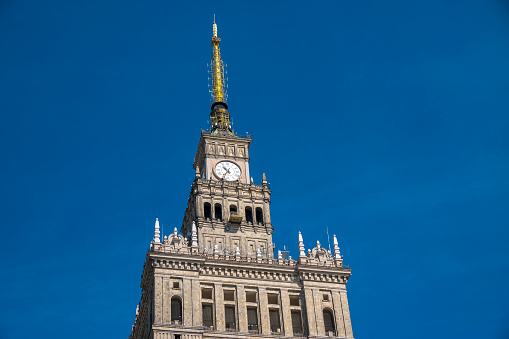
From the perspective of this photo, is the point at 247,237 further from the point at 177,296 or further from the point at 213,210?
the point at 177,296

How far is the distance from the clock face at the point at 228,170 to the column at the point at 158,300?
84.7 ft

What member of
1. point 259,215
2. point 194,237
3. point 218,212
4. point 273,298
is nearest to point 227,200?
point 218,212

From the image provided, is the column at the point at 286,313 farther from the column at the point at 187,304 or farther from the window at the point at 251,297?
the column at the point at 187,304

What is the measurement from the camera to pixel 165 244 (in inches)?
4139

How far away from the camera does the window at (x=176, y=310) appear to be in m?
99.7

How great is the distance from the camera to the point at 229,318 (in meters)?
103

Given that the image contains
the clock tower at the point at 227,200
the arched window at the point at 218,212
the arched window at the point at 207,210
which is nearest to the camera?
the clock tower at the point at 227,200

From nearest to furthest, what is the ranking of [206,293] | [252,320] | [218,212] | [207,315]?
[207,315], [252,320], [206,293], [218,212]

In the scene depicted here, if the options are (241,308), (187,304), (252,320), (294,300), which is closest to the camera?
(187,304)

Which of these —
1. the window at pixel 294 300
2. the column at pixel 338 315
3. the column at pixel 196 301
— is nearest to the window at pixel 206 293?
the column at pixel 196 301

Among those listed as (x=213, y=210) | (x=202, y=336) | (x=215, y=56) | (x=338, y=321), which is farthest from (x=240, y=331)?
(x=215, y=56)

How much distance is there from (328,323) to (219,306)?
14354 mm

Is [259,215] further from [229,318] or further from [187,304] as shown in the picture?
[187,304]

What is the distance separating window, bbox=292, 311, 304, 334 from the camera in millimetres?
104375
